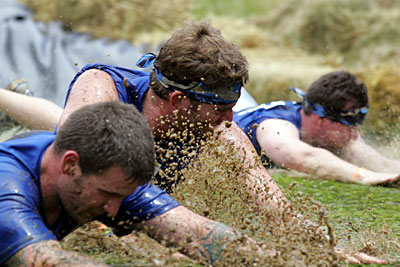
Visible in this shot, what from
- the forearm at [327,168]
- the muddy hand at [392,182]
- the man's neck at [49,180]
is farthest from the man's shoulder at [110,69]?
the muddy hand at [392,182]

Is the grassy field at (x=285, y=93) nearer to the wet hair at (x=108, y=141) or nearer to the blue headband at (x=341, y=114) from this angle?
the wet hair at (x=108, y=141)

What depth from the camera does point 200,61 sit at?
3523 mm

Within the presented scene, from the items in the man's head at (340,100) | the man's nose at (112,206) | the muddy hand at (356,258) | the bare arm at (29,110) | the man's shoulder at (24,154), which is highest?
the man's shoulder at (24,154)

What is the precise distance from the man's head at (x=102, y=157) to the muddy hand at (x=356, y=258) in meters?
1.13

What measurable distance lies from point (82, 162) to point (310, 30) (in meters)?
7.71

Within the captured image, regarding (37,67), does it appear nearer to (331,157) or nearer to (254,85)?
(254,85)

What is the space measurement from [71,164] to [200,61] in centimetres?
123

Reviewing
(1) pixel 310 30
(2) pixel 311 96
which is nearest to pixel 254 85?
(1) pixel 310 30

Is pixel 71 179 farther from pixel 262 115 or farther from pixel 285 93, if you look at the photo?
pixel 285 93

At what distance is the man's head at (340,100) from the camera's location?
579 cm

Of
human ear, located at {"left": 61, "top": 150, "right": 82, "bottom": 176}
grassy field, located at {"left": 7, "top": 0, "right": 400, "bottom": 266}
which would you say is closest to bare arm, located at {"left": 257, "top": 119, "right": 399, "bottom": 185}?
grassy field, located at {"left": 7, "top": 0, "right": 400, "bottom": 266}

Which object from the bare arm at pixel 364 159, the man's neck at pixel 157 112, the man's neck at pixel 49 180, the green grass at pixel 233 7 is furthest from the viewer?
the green grass at pixel 233 7

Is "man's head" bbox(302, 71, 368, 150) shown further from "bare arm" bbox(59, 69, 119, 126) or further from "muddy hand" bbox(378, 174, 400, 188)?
"bare arm" bbox(59, 69, 119, 126)

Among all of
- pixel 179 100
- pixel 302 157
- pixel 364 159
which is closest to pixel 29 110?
pixel 179 100
